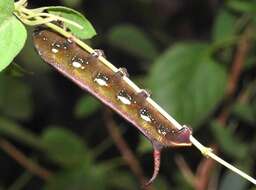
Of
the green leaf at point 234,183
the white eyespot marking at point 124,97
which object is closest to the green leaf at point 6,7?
the white eyespot marking at point 124,97

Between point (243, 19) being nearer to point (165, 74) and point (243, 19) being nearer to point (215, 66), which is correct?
point (215, 66)

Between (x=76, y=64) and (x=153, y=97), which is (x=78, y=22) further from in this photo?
(x=153, y=97)

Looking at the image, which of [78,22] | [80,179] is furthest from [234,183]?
[78,22]

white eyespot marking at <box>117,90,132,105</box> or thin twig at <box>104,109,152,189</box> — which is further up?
white eyespot marking at <box>117,90,132,105</box>

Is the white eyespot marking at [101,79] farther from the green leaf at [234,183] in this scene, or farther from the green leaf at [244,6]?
the green leaf at [234,183]

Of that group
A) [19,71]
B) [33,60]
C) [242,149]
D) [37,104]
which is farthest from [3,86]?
[19,71]

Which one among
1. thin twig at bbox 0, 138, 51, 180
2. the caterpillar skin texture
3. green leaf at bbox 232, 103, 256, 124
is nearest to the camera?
the caterpillar skin texture

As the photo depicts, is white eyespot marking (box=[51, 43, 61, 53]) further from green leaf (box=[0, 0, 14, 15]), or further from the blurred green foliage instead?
the blurred green foliage

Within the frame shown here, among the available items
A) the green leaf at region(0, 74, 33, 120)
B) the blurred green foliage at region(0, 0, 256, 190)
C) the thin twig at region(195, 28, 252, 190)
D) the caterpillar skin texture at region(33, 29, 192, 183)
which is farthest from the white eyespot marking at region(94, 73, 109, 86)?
the green leaf at region(0, 74, 33, 120)
